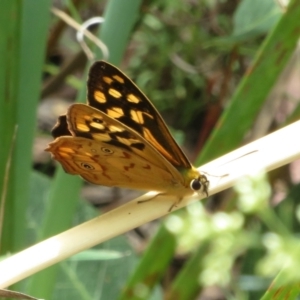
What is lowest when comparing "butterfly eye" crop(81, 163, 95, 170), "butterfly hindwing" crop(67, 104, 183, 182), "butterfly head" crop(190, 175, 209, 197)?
"butterfly head" crop(190, 175, 209, 197)

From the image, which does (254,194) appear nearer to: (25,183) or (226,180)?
(226,180)

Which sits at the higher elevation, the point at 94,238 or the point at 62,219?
the point at 62,219

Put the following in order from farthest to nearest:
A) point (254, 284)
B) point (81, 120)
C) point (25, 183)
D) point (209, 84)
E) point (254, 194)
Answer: point (209, 84) < point (25, 183) < point (81, 120) < point (254, 284) < point (254, 194)

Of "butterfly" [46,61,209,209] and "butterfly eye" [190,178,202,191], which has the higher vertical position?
"butterfly" [46,61,209,209]

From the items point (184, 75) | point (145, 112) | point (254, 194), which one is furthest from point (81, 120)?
point (184, 75)

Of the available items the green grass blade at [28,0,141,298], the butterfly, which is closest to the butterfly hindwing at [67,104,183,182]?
the butterfly

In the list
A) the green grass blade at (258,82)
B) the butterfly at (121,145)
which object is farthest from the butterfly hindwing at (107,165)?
the green grass blade at (258,82)

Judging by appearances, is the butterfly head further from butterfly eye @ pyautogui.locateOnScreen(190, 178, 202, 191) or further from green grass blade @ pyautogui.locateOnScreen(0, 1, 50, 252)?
green grass blade @ pyautogui.locateOnScreen(0, 1, 50, 252)
